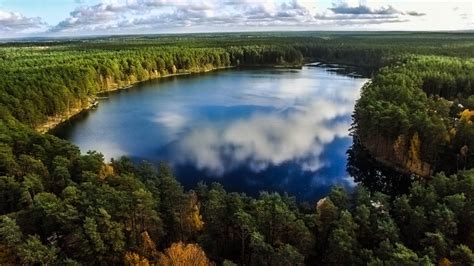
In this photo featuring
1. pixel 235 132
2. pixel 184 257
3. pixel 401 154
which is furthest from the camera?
pixel 235 132

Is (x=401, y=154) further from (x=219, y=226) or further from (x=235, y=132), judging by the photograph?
(x=219, y=226)

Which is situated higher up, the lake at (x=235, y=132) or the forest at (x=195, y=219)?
the forest at (x=195, y=219)

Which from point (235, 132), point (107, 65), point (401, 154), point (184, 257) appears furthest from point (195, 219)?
point (107, 65)

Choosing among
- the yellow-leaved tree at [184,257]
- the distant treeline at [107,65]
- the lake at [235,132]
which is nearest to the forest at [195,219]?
the yellow-leaved tree at [184,257]

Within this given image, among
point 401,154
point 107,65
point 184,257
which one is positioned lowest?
point 401,154

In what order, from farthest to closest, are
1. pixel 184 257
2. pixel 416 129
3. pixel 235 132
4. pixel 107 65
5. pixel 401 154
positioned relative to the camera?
pixel 107 65 < pixel 235 132 < pixel 401 154 < pixel 416 129 < pixel 184 257

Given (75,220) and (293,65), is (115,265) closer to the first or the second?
(75,220)

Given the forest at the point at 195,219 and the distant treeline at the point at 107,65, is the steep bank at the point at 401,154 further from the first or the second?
the distant treeline at the point at 107,65

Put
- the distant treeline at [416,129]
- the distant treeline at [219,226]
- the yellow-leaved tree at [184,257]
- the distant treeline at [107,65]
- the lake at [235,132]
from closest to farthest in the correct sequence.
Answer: the yellow-leaved tree at [184,257] → the distant treeline at [219,226] → the distant treeline at [416,129] → the lake at [235,132] → the distant treeline at [107,65]

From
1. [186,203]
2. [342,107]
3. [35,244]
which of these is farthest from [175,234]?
[342,107]
